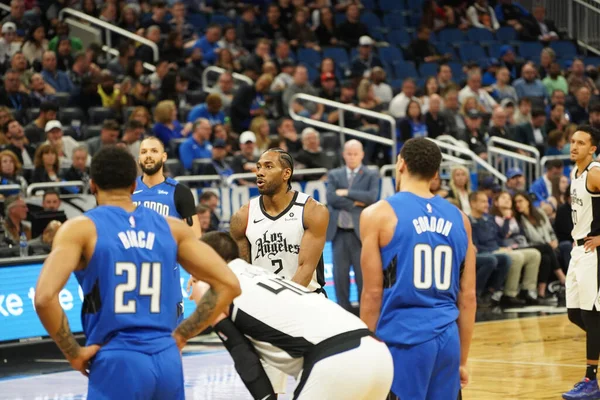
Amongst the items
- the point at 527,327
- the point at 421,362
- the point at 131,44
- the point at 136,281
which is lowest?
the point at 527,327

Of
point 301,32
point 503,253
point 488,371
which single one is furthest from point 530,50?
point 488,371

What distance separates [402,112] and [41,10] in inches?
251

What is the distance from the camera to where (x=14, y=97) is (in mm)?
16562

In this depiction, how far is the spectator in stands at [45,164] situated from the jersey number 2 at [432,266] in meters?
9.43

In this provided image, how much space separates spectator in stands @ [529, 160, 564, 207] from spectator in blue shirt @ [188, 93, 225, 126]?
16.5 feet

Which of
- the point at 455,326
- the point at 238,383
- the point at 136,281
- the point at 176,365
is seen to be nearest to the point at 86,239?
the point at 136,281

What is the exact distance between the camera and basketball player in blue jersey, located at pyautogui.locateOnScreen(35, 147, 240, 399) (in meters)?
A: 4.83

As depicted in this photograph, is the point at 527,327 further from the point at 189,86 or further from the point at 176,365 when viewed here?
the point at 176,365

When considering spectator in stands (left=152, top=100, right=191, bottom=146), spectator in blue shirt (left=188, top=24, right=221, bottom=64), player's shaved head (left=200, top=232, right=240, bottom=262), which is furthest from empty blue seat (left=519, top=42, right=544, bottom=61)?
player's shaved head (left=200, top=232, right=240, bottom=262)

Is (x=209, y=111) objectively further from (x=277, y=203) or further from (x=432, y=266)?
(x=432, y=266)

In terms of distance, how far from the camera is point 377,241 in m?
5.95

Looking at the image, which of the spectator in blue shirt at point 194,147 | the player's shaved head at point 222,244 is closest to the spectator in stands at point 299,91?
the spectator in blue shirt at point 194,147

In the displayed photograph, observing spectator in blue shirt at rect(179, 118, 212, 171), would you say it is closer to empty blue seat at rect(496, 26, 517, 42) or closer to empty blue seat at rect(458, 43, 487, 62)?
empty blue seat at rect(458, 43, 487, 62)

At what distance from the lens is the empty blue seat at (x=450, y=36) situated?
2455 centimetres
